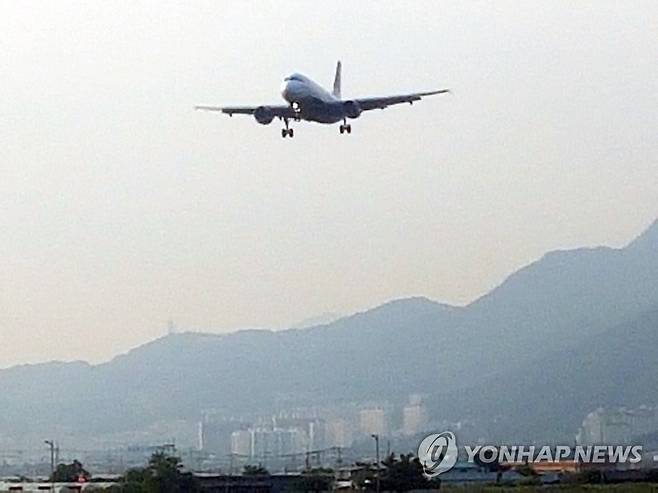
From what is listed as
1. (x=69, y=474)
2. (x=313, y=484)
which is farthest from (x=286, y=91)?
(x=69, y=474)

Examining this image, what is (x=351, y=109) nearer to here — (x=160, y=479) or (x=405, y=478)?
(x=405, y=478)

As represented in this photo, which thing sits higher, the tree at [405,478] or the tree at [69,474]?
the tree at [69,474]

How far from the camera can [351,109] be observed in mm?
74750

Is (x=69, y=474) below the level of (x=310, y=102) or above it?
below

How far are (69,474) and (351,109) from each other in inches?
1670

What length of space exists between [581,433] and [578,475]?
116 m

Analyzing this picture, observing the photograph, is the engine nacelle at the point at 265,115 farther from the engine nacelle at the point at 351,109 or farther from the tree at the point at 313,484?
the tree at the point at 313,484

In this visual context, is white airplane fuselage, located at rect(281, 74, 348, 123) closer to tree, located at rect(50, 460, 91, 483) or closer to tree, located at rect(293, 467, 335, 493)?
tree, located at rect(293, 467, 335, 493)

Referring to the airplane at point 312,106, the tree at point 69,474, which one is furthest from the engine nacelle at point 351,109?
the tree at point 69,474

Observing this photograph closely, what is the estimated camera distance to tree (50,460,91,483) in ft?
333

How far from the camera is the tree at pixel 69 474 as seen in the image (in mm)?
101644

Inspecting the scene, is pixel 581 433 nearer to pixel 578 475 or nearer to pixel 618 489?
pixel 578 475

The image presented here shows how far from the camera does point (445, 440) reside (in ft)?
236

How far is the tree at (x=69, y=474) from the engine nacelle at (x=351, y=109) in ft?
115
